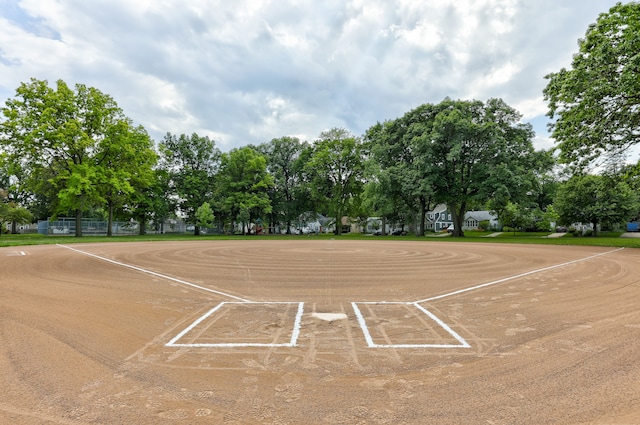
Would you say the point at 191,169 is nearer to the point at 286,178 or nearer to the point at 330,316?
the point at 286,178

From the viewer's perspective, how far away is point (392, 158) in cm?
4506

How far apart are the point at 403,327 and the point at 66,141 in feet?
132

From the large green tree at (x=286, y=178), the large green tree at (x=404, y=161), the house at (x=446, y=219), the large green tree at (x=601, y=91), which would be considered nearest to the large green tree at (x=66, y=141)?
the large green tree at (x=286, y=178)

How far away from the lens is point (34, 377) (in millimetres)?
3766

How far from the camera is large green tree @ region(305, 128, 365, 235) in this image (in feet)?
173

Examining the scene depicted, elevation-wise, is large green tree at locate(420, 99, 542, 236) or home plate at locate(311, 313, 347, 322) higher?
large green tree at locate(420, 99, 542, 236)

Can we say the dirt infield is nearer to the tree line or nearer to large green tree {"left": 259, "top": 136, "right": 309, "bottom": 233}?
the tree line

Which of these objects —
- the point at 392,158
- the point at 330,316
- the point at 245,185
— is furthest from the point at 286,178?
the point at 330,316

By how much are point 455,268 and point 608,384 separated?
962 centimetres

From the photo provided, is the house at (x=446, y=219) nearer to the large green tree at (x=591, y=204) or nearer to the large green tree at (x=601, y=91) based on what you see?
the large green tree at (x=591, y=204)

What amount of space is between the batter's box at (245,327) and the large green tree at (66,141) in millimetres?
34581

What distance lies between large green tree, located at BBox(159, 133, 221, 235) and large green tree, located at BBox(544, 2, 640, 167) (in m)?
49.5

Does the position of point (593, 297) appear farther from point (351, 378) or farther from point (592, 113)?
point (592, 113)

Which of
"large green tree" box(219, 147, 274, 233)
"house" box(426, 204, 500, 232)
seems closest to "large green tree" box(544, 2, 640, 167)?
"large green tree" box(219, 147, 274, 233)
